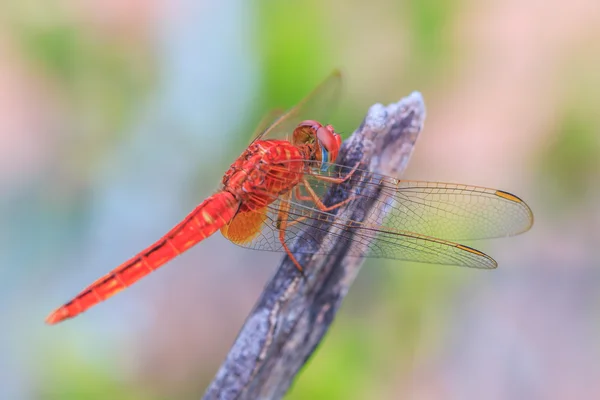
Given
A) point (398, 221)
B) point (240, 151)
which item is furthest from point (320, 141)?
point (240, 151)

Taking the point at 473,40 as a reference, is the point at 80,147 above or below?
above

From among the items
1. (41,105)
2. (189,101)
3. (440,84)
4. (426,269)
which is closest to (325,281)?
(426,269)

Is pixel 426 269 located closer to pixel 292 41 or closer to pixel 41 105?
pixel 292 41

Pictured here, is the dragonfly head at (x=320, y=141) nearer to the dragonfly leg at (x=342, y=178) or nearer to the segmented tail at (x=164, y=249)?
the dragonfly leg at (x=342, y=178)

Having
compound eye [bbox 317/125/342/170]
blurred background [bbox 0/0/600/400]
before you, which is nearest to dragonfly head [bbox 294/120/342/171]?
compound eye [bbox 317/125/342/170]

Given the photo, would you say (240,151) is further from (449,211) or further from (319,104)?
(449,211)

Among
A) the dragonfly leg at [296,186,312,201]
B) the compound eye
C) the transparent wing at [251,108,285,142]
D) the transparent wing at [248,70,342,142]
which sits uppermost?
the transparent wing at [251,108,285,142]

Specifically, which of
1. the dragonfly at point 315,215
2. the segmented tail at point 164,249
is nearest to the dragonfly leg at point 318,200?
the dragonfly at point 315,215

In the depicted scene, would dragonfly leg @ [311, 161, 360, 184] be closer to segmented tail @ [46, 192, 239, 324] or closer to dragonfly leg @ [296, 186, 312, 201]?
dragonfly leg @ [296, 186, 312, 201]
